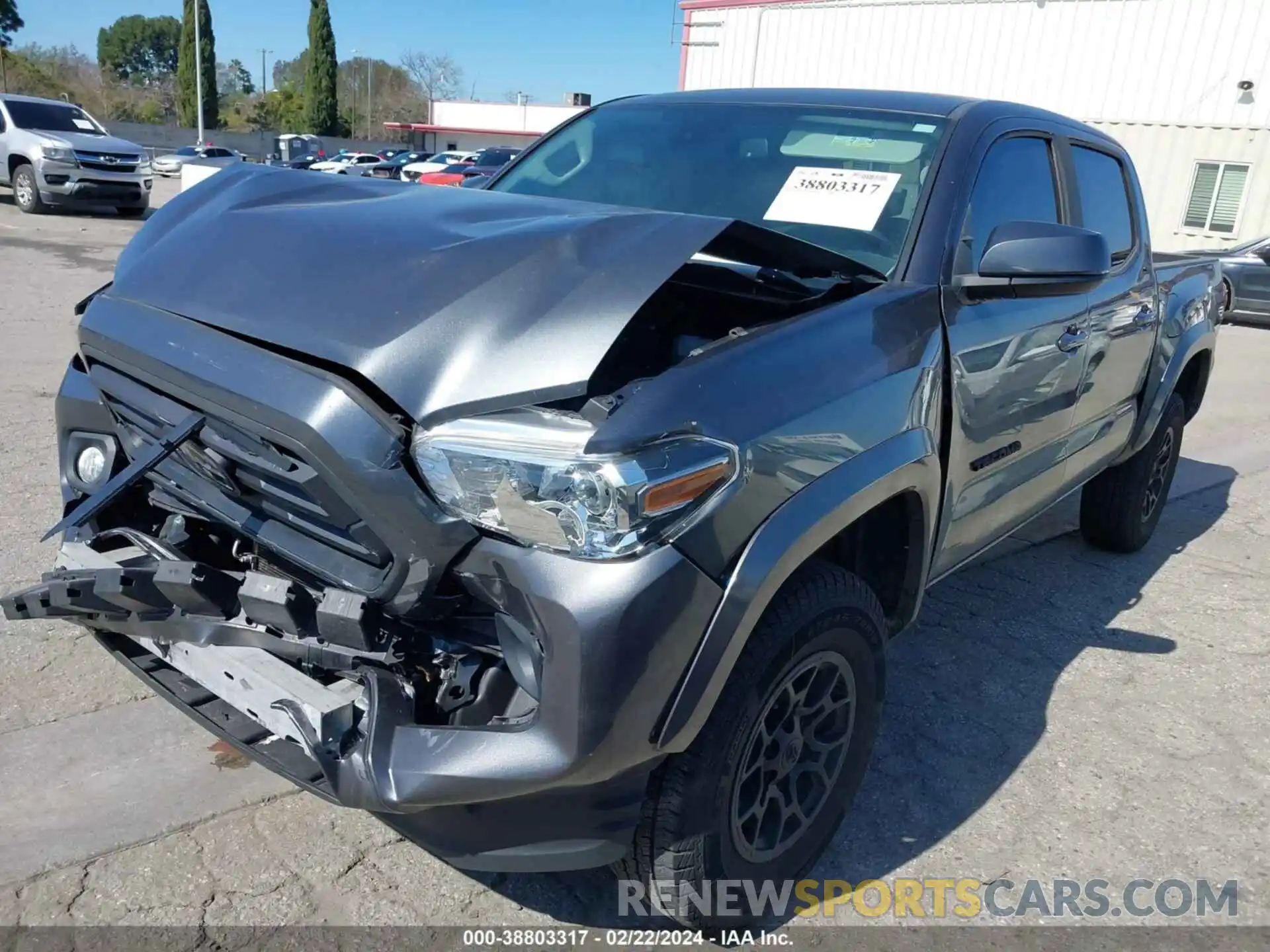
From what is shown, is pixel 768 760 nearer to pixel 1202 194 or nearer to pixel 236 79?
pixel 1202 194

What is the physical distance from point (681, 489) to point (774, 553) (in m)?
0.26

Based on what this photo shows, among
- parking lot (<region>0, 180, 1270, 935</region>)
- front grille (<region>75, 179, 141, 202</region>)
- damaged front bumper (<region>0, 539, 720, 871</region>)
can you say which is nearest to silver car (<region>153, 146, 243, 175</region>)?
front grille (<region>75, 179, 141, 202</region>)

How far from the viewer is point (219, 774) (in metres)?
2.73

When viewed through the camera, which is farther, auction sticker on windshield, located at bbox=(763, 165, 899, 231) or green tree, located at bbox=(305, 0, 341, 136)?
green tree, located at bbox=(305, 0, 341, 136)

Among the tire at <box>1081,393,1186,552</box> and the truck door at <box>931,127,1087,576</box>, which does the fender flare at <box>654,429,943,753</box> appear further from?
the tire at <box>1081,393,1186,552</box>

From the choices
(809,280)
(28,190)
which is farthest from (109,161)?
(809,280)

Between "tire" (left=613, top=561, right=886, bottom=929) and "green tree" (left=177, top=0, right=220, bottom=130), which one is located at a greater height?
"green tree" (left=177, top=0, right=220, bottom=130)

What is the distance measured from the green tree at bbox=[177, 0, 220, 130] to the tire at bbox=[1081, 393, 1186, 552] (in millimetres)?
64970

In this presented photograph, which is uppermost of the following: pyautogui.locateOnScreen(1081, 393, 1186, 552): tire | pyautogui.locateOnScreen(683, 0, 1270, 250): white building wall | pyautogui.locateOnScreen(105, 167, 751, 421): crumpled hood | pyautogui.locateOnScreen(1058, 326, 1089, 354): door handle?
pyautogui.locateOnScreen(683, 0, 1270, 250): white building wall

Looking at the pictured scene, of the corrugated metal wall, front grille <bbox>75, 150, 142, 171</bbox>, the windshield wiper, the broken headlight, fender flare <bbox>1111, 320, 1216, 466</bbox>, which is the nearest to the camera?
the broken headlight

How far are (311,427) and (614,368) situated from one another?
0.68 meters

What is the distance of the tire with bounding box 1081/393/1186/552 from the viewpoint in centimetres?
470

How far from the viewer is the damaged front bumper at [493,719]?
1736 millimetres

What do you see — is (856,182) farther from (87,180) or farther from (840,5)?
(840,5)
